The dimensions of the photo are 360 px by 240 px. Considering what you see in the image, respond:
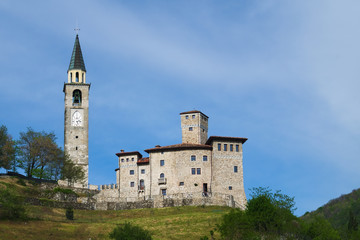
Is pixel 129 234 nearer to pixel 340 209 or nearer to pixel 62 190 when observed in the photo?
pixel 62 190

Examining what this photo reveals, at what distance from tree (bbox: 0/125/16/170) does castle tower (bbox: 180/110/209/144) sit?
27.1m

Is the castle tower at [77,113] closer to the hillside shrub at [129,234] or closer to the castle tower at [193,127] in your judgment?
the castle tower at [193,127]

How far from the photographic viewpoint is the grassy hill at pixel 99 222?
65.4 meters

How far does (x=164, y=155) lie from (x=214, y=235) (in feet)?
89.0

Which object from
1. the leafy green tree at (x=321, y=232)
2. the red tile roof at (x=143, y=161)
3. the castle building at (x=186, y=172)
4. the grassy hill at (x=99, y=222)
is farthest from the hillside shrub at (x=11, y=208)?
the leafy green tree at (x=321, y=232)

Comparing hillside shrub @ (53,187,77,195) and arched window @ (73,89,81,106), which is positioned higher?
arched window @ (73,89,81,106)

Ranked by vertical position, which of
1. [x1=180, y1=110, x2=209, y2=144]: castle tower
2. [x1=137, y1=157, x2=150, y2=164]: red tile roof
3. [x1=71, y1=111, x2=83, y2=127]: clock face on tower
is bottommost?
[x1=137, y1=157, x2=150, y2=164]: red tile roof

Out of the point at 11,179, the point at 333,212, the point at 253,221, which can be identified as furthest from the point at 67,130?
the point at 333,212

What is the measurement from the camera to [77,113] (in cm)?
10988

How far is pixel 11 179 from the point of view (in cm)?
8938

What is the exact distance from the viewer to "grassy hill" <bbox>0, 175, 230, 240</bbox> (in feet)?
214

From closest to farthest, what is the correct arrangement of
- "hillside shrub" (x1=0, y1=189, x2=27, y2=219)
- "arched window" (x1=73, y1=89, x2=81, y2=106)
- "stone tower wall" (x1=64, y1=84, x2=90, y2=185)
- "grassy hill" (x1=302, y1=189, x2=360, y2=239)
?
"hillside shrub" (x1=0, y1=189, x2=27, y2=219)
"stone tower wall" (x1=64, y1=84, x2=90, y2=185)
"arched window" (x1=73, y1=89, x2=81, y2=106)
"grassy hill" (x1=302, y1=189, x2=360, y2=239)

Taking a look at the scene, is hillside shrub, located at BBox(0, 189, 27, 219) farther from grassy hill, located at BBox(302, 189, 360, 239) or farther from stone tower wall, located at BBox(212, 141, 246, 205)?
grassy hill, located at BBox(302, 189, 360, 239)

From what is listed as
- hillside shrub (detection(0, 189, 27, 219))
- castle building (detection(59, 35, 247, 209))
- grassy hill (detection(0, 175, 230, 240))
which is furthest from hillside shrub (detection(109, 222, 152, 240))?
castle building (detection(59, 35, 247, 209))
